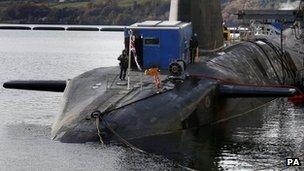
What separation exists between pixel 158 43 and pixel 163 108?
6322 millimetres

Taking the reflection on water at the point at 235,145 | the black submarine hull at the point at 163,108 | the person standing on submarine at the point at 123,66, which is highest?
the person standing on submarine at the point at 123,66

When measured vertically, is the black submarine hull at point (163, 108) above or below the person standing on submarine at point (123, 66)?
below

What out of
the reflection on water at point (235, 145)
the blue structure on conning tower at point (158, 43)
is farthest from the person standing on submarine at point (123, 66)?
the reflection on water at point (235, 145)

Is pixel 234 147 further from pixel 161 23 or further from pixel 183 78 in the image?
pixel 161 23

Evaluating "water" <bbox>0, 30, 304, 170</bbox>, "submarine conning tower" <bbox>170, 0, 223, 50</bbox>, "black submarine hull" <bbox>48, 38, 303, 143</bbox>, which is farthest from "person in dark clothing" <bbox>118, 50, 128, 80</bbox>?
"submarine conning tower" <bbox>170, 0, 223, 50</bbox>

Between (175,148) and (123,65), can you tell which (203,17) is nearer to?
(123,65)

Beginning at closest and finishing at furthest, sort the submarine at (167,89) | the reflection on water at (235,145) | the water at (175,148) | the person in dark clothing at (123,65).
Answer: the water at (175,148)
the reflection on water at (235,145)
the submarine at (167,89)
the person in dark clothing at (123,65)

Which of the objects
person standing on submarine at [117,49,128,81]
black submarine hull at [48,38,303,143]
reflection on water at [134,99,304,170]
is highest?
person standing on submarine at [117,49,128,81]

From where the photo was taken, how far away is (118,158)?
21938 mm

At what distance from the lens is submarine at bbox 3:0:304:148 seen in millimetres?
23531

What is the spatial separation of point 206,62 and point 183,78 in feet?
17.0

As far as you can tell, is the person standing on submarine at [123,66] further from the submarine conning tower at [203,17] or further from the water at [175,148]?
the submarine conning tower at [203,17]

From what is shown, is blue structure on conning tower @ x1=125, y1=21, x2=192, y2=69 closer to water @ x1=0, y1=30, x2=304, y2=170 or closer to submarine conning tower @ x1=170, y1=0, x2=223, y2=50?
water @ x1=0, y1=30, x2=304, y2=170

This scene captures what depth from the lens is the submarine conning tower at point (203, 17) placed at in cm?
3548
